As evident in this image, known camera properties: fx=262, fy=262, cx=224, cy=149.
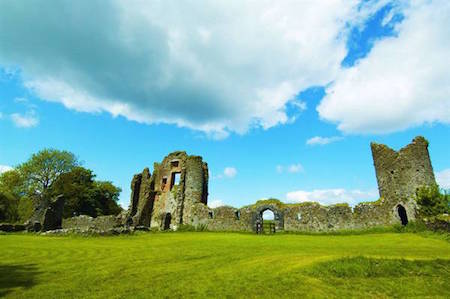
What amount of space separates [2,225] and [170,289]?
25.2 m

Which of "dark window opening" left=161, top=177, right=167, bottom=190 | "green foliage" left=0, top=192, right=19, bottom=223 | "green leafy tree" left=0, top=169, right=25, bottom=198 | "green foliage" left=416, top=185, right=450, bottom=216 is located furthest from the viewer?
"green leafy tree" left=0, top=169, right=25, bottom=198

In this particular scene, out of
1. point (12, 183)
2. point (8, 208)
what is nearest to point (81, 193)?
point (8, 208)

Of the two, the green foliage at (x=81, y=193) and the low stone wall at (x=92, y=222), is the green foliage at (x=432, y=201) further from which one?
the green foliage at (x=81, y=193)

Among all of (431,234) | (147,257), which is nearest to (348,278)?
(147,257)

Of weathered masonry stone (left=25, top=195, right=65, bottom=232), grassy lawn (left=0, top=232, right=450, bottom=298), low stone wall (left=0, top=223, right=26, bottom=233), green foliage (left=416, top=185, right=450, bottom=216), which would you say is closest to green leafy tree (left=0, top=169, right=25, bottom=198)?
weathered masonry stone (left=25, top=195, right=65, bottom=232)

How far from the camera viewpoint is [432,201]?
18.1m

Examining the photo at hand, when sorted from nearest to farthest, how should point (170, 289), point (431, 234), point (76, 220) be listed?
point (170, 289)
point (431, 234)
point (76, 220)

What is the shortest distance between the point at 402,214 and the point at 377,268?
17443 millimetres

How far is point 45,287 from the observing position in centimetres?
498

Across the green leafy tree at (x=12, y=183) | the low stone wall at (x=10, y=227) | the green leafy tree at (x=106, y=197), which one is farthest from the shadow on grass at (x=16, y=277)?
the green leafy tree at (x=12, y=183)

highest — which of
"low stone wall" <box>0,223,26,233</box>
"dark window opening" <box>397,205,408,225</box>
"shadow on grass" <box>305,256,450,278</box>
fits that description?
"dark window opening" <box>397,205,408,225</box>

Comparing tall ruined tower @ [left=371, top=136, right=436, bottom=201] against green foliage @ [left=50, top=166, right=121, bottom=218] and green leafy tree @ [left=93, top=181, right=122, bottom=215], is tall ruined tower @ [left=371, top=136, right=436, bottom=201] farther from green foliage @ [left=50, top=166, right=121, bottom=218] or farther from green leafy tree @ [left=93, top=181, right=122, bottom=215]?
green leafy tree @ [left=93, top=181, right=122, bottom=215]

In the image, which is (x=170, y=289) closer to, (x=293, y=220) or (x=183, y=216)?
(x=293, y=220)

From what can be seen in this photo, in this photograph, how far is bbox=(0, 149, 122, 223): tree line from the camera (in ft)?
131
